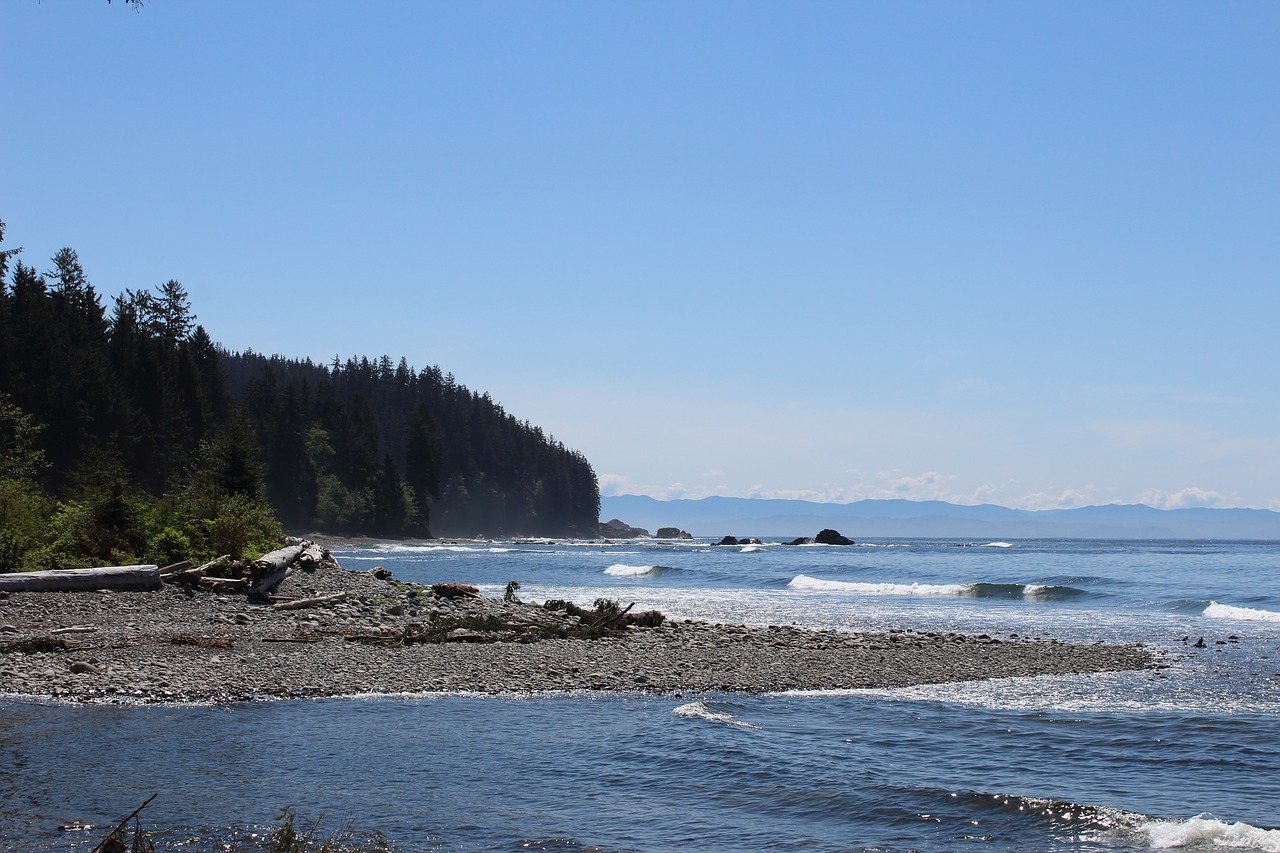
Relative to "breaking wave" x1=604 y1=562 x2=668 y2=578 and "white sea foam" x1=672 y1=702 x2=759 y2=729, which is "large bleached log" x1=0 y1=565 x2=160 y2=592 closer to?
"white sea foam" x1=672 y1=702 x2=759 y2=729

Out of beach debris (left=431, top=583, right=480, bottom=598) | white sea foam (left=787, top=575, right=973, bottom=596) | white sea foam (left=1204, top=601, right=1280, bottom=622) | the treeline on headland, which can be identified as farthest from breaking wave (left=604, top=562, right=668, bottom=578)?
white sea foam (left=1204, top=601, right=1280, bottom=622)

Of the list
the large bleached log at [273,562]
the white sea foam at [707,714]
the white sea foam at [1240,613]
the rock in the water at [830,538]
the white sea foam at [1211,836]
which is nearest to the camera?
the white sea foam at [1211,836]

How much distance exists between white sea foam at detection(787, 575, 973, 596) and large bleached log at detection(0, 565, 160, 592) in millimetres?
29498

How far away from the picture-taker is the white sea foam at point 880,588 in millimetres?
43406

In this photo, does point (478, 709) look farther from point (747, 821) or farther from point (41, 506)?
point (41, 506)

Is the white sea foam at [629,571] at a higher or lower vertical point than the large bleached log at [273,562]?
lower

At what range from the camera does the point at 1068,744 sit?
40.5ft

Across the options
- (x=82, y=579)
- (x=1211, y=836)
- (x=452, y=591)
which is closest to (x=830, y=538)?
(x=452, y=591)

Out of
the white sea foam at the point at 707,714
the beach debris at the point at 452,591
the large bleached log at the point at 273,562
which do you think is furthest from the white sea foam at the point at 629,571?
the white sea foam at the point at 707,714

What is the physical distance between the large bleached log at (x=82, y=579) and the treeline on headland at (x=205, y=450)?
2357 millimetres

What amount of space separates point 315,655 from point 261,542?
12.1 metres

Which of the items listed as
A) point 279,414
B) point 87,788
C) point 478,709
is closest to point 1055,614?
point 478,709

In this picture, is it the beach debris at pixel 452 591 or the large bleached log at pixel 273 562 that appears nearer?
the large bleached log at pixel 273 562

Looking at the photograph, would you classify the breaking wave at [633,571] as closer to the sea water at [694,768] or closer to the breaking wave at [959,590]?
the breaking wave at [959,590]
